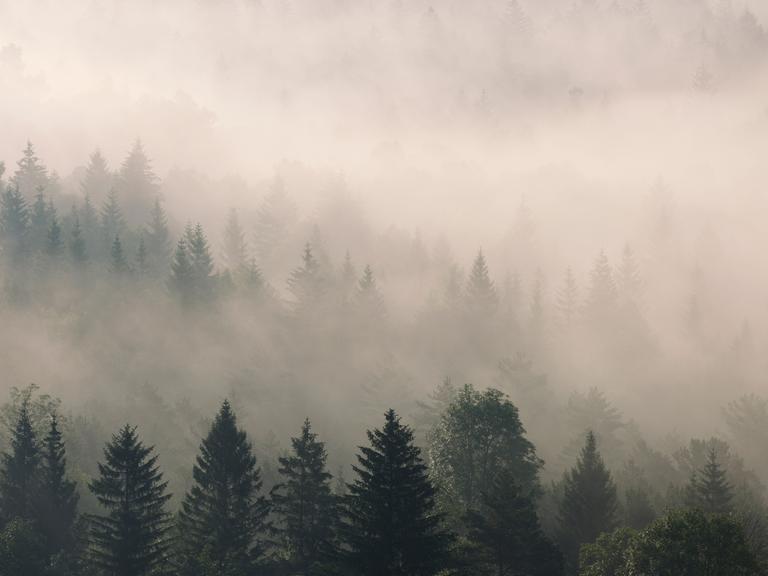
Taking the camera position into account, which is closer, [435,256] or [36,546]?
[36,546]

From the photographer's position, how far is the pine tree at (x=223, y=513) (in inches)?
2024

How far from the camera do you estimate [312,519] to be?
5212 centimetres

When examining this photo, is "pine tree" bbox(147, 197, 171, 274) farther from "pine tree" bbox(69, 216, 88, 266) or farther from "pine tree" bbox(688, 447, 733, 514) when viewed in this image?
"pine tree" bbox(688, 447, 733, 514)

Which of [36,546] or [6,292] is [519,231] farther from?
[36,546]

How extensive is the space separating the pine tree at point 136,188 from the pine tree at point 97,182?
3240 mm

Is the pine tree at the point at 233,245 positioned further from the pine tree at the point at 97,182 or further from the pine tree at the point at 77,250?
the pine tree at the point at 77,250

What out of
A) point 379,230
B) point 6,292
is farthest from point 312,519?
point 379,230

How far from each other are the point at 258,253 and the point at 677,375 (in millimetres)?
70682

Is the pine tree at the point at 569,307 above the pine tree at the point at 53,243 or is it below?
below

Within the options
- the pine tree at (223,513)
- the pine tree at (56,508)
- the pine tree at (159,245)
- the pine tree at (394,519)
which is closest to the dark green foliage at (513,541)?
the pine tree at (394,519)

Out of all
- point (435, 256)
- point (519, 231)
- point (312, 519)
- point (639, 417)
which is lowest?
point (312, 519)

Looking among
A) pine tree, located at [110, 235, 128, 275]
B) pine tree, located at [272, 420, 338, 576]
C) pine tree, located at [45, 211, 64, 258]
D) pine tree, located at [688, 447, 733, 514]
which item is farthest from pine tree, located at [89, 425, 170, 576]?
pine tree, located at [45, 211, 64, 258]

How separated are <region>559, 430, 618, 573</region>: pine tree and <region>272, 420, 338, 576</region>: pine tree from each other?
55.1ft

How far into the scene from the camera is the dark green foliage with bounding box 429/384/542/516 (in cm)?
6575
